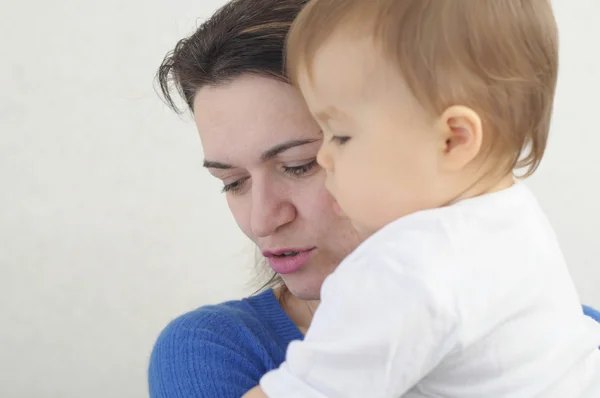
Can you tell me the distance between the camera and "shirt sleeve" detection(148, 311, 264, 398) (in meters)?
1.06

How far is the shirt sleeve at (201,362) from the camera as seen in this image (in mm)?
1064

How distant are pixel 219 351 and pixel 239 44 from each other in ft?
1.51

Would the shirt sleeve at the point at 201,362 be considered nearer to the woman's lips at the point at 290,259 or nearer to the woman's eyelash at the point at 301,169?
the woman's lips at the point at 290,259

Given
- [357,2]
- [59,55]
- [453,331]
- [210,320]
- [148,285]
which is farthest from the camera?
[148,285]

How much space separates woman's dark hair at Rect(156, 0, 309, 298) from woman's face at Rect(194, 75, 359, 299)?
19mm

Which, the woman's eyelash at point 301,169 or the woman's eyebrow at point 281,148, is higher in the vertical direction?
the woman's eyebrow at point 281,148

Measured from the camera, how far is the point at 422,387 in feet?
2.35

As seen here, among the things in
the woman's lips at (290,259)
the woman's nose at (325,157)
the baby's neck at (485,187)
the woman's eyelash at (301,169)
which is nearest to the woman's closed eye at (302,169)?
the woman's eyelash at (301,169)

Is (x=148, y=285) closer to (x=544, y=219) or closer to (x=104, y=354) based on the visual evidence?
(x=104, y=354)

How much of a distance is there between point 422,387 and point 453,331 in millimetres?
105

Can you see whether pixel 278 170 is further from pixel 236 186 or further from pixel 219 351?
pixel 219 351

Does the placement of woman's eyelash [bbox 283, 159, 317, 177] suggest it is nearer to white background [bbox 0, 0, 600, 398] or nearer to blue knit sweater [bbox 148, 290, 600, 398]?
blue knit sweater [bbox 148, 290, 600, 398]

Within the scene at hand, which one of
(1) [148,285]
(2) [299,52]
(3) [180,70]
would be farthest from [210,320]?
(1) [148,285]

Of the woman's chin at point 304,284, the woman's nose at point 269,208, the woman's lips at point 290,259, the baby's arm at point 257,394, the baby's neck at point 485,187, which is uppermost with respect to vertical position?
the woman's nose at point 269,208
